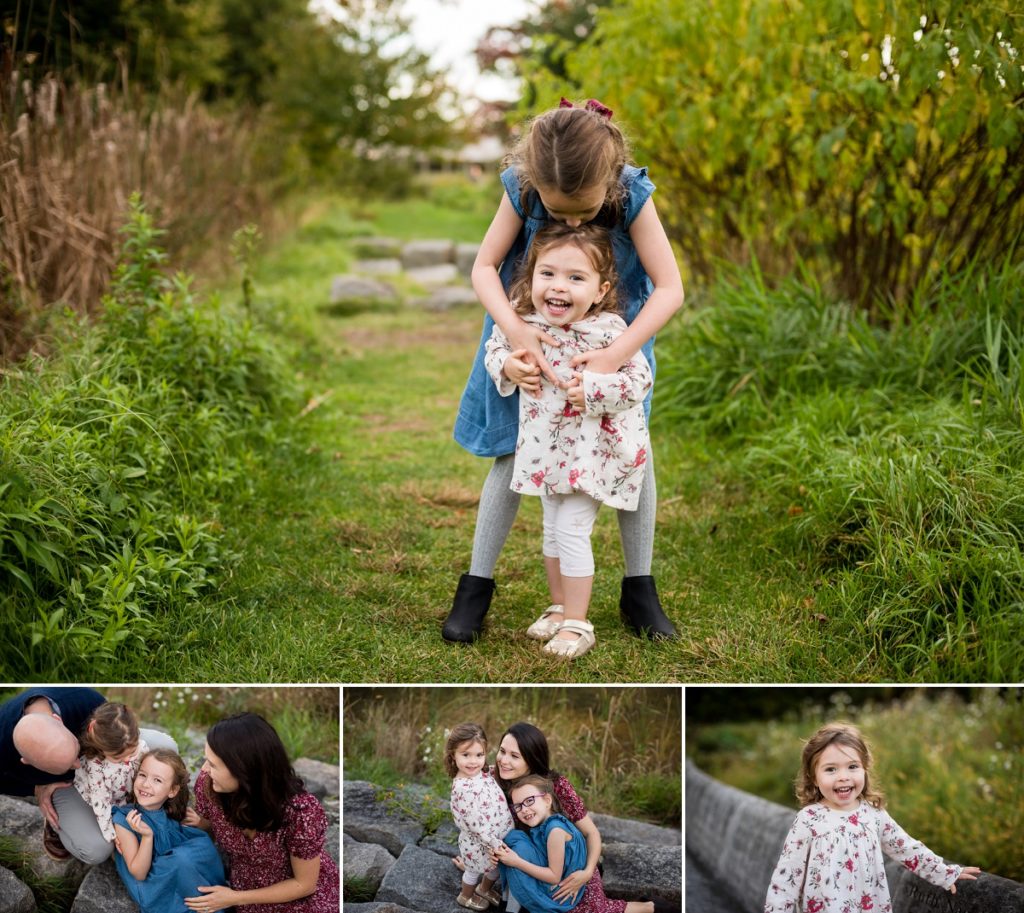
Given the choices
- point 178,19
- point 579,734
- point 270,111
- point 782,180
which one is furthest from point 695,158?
point 270,111

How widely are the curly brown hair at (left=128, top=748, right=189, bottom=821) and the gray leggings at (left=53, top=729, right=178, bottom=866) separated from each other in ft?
0.10

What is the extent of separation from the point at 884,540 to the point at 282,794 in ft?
5.75

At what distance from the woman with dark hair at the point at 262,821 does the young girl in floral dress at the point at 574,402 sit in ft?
2.69

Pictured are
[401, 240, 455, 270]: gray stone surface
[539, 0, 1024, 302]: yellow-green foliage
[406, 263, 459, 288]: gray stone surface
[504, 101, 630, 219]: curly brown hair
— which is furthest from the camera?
[401, 240, 455, 270]: gray stone surface

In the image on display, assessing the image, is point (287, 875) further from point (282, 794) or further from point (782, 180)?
point (782, 180)

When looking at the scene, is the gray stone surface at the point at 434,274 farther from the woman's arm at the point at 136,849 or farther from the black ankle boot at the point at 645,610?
the woman's arm at the point at 136,849

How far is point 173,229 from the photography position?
6465 millimetres

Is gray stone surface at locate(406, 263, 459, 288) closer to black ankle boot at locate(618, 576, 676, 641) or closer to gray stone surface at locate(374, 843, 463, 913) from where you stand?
black ankle boot at locate(618, 576, 676, 641)

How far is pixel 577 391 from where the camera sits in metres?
2.40

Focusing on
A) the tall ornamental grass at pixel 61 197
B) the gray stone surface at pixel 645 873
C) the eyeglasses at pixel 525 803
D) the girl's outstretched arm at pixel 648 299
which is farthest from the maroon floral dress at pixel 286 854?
the tall ornamental grass at pixel 61 197

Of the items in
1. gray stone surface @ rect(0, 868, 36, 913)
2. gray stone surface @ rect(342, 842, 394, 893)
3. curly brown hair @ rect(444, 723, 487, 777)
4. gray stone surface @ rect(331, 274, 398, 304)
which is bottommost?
gray stone surface @ rect(331, 274, 398, 304)

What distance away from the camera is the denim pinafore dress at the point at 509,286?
248cm

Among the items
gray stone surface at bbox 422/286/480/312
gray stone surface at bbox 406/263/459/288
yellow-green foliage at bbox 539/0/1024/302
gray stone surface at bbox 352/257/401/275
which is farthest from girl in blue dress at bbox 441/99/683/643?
gray stone surface at bbox 352/257/401/275

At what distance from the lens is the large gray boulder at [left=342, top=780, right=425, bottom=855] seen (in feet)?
6.43
